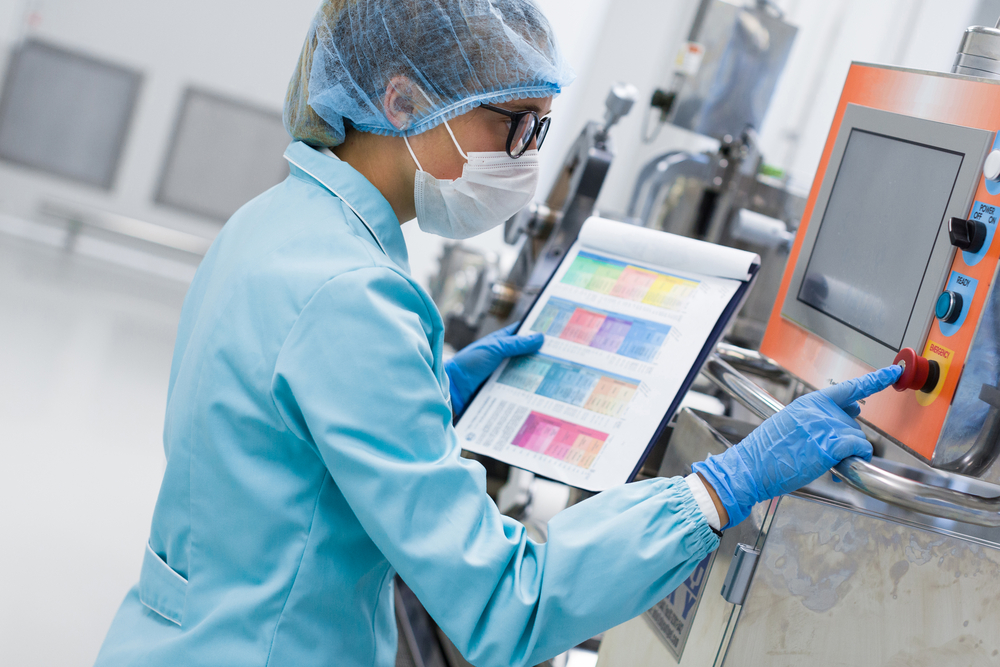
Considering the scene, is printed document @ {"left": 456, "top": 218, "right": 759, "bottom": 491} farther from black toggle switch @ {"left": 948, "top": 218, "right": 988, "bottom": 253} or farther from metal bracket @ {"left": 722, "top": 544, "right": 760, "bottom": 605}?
black toggle switch @ {"left": 948, "top": 218, "right": 988, "bottom": 253}

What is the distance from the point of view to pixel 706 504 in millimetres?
828

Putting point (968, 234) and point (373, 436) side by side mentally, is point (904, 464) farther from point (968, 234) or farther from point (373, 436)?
point (373, 436)

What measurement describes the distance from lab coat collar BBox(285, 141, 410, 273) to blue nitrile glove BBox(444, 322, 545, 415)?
274 millimetres

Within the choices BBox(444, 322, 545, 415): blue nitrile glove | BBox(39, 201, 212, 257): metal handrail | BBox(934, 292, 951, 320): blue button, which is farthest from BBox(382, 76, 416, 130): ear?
BBox(39, 201, 212, 257): metal handrail

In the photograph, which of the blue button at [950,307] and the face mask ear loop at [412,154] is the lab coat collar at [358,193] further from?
the blue button at [950,307]

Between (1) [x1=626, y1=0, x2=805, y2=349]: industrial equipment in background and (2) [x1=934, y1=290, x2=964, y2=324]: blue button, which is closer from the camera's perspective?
(2) [x1=934, y1=290, x2=964, y2=324]: blue button

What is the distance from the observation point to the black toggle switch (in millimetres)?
858

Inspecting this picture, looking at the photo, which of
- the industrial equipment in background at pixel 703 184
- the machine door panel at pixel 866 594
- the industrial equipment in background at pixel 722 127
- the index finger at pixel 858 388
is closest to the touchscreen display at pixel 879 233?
the index finger at pixel 858 388

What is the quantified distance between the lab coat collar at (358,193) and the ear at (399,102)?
0.08 m

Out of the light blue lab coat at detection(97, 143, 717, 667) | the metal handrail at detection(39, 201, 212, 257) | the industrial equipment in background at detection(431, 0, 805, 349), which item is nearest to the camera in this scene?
the light blue lab coat at detection(97, 143, 717, 667)

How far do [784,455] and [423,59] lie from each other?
59 centimetres

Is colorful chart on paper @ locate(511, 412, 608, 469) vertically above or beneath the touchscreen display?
beneath

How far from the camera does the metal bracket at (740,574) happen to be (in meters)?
0.92

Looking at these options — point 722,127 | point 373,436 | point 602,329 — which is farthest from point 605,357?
point 722,127
